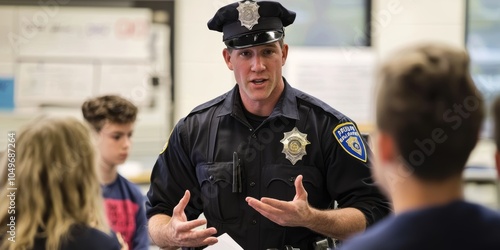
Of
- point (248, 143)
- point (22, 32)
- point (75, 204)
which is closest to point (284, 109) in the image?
point (248, 143)

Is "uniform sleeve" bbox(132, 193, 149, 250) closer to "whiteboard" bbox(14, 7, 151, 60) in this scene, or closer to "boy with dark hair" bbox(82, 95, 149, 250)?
"boy with dark hair" bbox(82, 95, 149, 250)

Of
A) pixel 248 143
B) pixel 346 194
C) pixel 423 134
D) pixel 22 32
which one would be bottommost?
pixel 346 194

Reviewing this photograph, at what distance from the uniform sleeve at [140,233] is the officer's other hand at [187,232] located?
2.83ft

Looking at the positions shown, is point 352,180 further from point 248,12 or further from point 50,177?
point 50,177

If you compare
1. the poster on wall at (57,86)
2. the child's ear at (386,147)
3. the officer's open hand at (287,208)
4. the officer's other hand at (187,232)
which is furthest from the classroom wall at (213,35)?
the child's ear at (386,147)

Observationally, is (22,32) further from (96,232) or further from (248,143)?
(96,232)

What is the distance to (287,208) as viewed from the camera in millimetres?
1975

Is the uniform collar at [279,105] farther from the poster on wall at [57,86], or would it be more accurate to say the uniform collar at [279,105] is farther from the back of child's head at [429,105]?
the poster on wall at [57,86]

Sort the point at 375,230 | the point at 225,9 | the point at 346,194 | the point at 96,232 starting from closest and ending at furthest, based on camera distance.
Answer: the point at 375,230
the point at 96,232
the point at 346,194
the point at 225,9

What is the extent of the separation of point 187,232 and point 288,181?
1.19 ft

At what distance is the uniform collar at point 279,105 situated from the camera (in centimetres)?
232

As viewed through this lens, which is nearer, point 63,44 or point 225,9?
point 225,9

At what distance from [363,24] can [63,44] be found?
1766 mm

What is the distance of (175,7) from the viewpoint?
4207 mm
